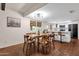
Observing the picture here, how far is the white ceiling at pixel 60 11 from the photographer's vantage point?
1892 millimetres

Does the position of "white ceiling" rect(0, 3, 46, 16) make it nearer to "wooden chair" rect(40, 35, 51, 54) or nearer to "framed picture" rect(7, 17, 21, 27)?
"framed picture" rect(7, 17, 21, 27)

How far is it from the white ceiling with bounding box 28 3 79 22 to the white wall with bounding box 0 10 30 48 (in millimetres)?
259

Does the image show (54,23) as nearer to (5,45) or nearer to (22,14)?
(22,14)

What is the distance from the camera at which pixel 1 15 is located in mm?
1867

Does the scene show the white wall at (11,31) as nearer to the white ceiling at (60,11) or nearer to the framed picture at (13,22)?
the framed picture at (13,22)

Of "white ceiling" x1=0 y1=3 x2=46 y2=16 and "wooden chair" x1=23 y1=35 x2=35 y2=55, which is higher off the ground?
"white ceiling" x1=0 y1=3 x2=46 y2=16

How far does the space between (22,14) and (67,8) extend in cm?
97

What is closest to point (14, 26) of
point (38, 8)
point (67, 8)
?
point (38, 8)

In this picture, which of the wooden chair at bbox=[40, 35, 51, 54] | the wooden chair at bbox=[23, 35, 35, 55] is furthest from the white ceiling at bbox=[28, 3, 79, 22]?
the wooden chair at bbox=[23, 35, 35, 55]

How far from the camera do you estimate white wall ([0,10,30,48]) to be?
187 centimetres

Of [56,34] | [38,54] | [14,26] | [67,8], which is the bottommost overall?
[38,54]

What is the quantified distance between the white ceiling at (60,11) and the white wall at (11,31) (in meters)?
0.26

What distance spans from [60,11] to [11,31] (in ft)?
3.76

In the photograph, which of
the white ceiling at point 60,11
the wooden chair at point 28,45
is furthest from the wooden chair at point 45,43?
the white ceiling at point 60,11
